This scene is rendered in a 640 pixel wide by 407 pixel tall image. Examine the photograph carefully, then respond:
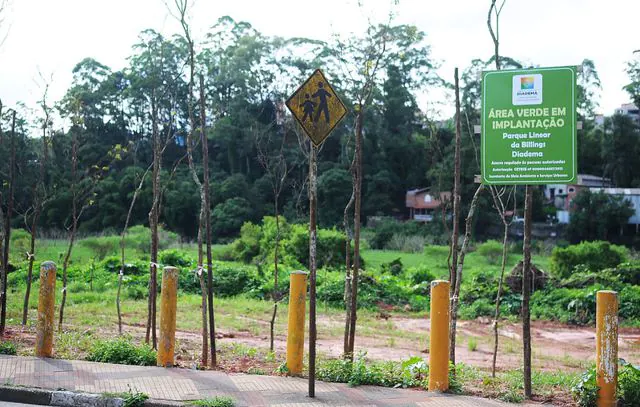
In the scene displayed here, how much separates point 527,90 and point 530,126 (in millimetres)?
363

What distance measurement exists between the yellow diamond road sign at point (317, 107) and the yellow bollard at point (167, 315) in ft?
7.42

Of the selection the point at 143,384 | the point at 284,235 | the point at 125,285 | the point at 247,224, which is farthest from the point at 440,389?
the point at 247,224

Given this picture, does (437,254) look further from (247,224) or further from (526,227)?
(526,227)

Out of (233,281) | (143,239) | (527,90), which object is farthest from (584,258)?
(527,90)

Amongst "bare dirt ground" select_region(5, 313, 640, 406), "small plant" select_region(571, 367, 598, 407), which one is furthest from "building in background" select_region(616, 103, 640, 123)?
"small plant" select_region(571, 367, 598, 407)

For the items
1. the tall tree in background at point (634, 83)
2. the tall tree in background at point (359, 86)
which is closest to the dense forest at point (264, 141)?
the tall tree in background at point (634, 83)

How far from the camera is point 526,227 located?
7.01 metres

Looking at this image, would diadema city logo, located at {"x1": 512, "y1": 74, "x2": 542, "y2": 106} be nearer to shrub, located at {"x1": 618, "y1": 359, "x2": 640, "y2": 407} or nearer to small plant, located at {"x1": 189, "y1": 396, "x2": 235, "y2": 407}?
shrub, located at {"x1": 618, "y1": 359, "x2": 640, "y2": 407}

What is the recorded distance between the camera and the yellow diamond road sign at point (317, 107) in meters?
6.83

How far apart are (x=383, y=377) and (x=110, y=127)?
47285 millimetres

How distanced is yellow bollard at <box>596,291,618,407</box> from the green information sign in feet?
4.15

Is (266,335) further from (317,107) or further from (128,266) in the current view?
(128,266)

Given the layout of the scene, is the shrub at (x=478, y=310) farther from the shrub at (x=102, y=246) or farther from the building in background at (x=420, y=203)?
the building in background at (x=420, y=203)

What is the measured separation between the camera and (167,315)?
768 centimetres
